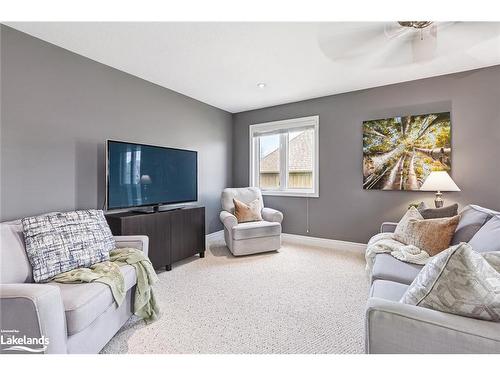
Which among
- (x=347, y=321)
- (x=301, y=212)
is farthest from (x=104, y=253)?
(x=301, y=212)

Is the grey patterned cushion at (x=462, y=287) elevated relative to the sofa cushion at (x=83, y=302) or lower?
elevated

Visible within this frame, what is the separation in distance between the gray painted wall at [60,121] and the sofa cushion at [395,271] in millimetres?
2811

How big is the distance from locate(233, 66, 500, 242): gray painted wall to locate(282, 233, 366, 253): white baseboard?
0.08 m

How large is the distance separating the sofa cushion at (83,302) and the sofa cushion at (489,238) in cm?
230

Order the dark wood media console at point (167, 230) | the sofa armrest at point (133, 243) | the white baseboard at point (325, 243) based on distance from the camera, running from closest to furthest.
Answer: the sofa armrest at point (133, 243)
the dark wood media console at point (167, 230)
the white baseboard at point (325, 243)

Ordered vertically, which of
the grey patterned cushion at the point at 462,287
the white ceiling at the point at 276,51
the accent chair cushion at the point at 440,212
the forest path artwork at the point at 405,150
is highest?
the white ceiling at the point at 276,51

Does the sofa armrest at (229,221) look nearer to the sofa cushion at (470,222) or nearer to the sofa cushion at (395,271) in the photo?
the sofa cushion at (395,271)

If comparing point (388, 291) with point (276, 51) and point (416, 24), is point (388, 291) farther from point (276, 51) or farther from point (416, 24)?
point (276, 51)

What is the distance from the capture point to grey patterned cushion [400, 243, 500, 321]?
90 cm

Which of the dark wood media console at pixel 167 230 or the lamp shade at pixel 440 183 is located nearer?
the dark wood media console at pixel 167 230

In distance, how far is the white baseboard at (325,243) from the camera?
146 inches

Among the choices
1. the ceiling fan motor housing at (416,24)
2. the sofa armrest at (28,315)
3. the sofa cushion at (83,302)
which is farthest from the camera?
the ceiling fan motor housing at (416,24)

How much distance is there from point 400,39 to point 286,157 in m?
2.44

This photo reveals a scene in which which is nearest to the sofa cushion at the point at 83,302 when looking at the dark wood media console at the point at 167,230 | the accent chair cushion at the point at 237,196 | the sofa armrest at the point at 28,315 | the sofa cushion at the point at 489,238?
the sofa armrest at the point at 28,315
